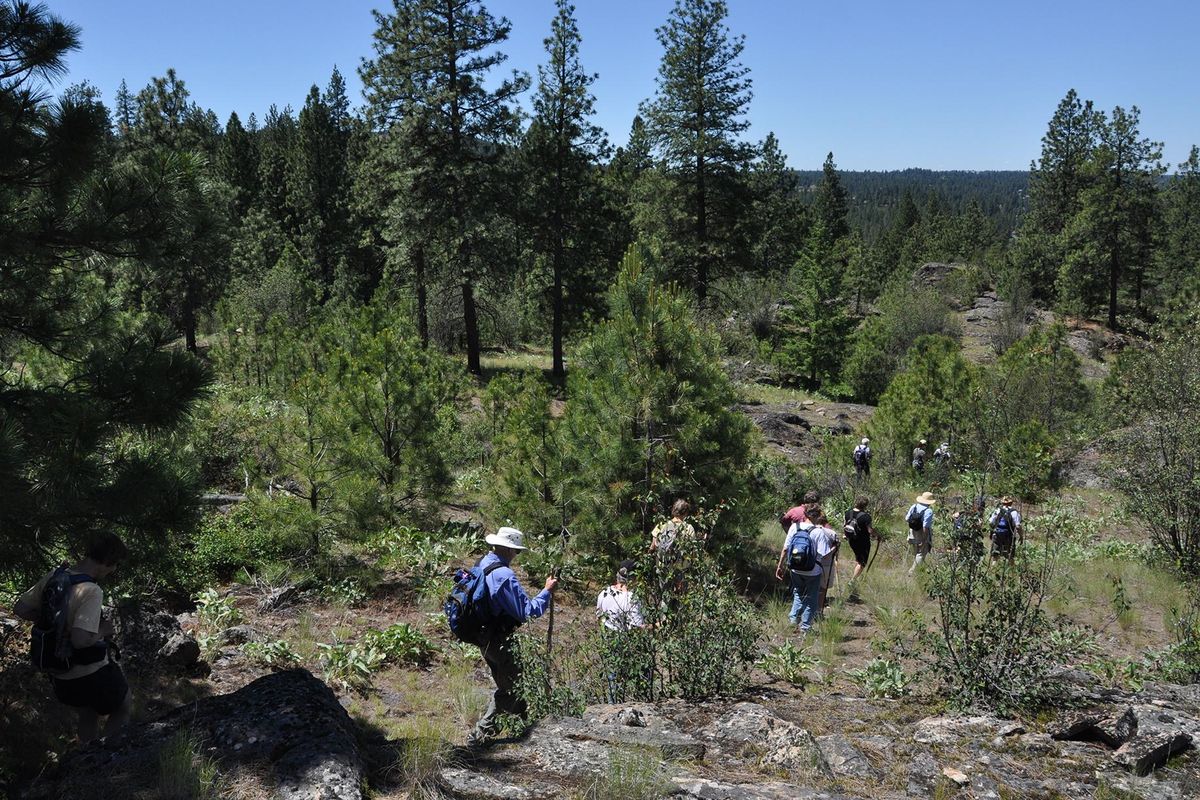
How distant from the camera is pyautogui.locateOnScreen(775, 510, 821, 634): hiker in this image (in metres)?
7.71

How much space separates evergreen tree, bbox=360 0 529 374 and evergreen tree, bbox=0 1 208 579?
1878cm

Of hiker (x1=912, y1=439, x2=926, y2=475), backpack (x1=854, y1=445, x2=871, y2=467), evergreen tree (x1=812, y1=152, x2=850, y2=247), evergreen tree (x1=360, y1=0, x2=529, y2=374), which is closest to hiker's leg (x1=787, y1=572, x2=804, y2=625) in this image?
backpack (x1=854, y1=445, x2=871, y2=467)

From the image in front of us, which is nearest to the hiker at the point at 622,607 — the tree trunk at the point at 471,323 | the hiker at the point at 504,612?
the hiker at the point at 504,612

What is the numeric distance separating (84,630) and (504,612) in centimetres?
223

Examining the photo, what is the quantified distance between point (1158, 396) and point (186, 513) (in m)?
14.5

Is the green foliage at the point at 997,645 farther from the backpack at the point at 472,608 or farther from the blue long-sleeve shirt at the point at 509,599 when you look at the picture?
the backpack at the point at 472,608

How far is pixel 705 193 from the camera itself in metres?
26.8

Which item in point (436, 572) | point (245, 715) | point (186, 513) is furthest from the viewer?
point (436, 572)

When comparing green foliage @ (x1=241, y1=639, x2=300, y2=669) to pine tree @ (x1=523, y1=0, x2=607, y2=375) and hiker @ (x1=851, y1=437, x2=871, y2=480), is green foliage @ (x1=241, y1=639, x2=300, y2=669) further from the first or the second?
pine tree @ (x1=523, y1=0, x2=607, y2=375)

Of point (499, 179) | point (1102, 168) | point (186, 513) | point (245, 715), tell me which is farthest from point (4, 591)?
point (1102, 168)

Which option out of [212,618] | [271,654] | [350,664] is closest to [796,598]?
[350,664]

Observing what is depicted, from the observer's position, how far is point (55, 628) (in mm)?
3842

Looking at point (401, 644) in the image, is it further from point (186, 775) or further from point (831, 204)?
point (831, 204)

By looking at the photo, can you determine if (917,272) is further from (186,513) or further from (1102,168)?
(186,513)
